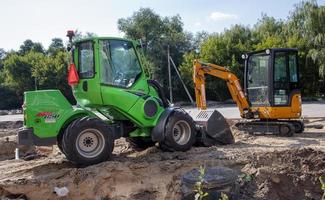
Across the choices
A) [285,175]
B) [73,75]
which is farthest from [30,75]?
[285,175]

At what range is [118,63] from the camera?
830 centimetres

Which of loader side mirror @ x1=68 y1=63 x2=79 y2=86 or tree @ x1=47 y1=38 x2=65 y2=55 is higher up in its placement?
tree @ x1=47 y1=38 x2=65 y2=55

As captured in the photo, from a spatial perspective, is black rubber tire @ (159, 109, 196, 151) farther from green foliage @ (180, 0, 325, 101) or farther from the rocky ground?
green foliage @ (180, 0, 325, 101)

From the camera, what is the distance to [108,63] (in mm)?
8133

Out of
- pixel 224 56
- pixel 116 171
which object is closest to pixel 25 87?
pixel 224 56

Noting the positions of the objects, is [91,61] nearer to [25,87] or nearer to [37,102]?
[37,102]

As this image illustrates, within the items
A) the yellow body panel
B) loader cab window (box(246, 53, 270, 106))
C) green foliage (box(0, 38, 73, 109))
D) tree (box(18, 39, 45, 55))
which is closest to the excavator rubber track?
the yellow body panel

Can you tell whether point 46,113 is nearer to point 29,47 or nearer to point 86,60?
point 86,60

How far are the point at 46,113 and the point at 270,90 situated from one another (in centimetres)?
642

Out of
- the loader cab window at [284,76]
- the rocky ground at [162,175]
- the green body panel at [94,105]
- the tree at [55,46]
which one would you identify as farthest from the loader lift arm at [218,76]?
the tree at [55,46]

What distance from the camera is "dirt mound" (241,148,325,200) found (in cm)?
691

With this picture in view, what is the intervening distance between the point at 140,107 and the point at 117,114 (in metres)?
0.50

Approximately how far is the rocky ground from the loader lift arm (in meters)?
3.15

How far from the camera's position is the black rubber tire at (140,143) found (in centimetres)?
953
